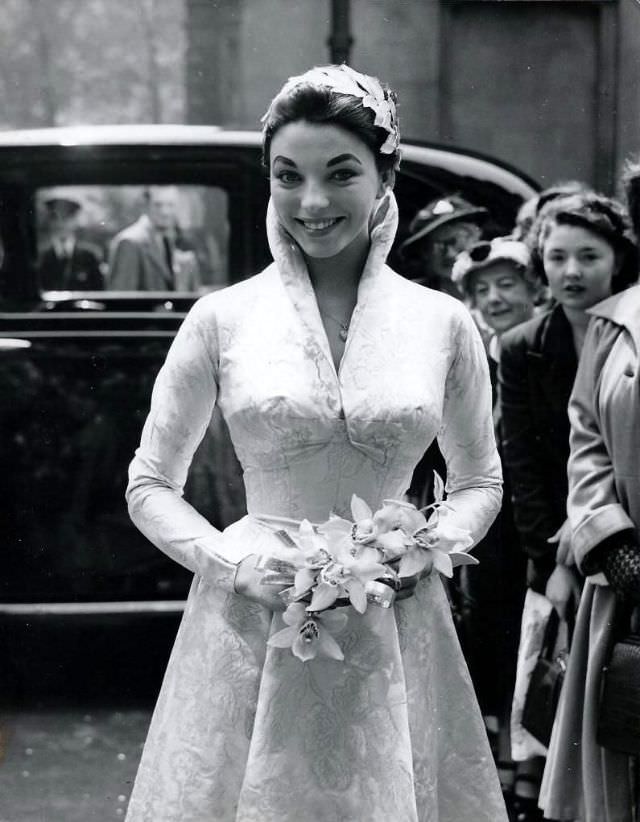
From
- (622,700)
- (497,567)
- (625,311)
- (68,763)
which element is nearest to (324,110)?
(625,311)

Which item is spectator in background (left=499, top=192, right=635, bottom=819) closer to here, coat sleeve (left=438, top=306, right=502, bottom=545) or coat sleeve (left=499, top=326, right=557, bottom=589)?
coat sleeve (left=499, top=326, right=557, bottom=589)

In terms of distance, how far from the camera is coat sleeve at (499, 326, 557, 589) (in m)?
3.50

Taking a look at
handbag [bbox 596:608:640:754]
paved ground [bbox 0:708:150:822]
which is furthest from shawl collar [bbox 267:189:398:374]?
paved ground [bbox 0:708:150:822]

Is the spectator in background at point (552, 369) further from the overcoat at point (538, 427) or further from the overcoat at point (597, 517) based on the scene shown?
the overcoat at point (597, 517)

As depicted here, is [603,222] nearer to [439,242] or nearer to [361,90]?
[439,242]

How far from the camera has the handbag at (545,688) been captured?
3.27 meters

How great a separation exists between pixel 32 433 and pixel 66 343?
0.36 meters

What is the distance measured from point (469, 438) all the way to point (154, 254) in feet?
10.7

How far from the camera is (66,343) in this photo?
482cm

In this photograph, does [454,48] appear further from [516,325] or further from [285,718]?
[285,718]

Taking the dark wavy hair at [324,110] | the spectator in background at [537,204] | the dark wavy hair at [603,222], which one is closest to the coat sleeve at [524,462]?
the dark wavy hair at [603,222]

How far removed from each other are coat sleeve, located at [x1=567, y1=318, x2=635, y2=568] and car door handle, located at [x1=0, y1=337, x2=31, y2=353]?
7.94 feet

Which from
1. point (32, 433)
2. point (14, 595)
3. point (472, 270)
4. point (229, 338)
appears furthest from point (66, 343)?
point (229, 338)

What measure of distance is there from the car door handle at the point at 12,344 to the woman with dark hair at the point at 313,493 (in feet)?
9.14
